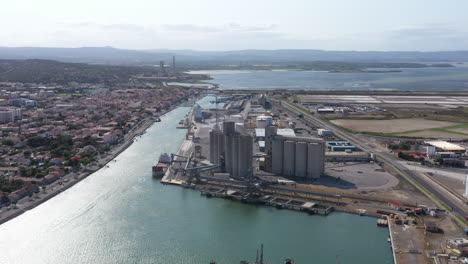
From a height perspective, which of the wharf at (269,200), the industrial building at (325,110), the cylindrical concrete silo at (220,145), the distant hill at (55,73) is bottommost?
the wharf at (269,200)

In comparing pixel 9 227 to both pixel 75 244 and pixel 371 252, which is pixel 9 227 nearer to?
pixel 75 244

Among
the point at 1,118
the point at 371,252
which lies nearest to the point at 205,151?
the point at 371,252

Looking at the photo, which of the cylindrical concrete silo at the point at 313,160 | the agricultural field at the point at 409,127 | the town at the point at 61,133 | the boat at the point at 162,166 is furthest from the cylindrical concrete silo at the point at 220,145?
the agricultural field at the point at 409,127

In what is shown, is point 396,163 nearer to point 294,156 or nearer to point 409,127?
point 294,156

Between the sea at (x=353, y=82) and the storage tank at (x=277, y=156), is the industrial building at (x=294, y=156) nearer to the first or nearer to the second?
the storage tank at (x=277, y=156)

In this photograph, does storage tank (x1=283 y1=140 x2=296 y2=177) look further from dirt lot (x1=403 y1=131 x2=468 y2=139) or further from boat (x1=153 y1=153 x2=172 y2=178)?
dirt lot (x1=403 y1=131 x2=468 y2=139)

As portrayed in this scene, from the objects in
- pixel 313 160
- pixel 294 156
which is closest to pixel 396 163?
pixel 313 160
